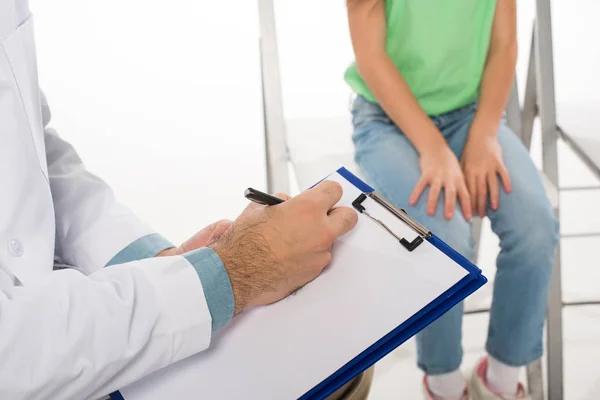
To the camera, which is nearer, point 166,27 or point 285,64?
point 285,64

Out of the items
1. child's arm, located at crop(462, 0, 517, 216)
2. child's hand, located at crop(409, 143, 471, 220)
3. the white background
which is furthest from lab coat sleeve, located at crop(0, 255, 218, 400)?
the white background

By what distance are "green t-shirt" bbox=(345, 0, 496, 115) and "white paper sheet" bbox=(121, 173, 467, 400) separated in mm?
523

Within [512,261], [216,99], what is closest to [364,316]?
[512,261]

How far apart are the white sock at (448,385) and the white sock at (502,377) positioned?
6 centimetres

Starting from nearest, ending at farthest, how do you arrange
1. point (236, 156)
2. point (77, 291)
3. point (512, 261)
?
point (77, 291) → point (512, 261) → point (236, 156)

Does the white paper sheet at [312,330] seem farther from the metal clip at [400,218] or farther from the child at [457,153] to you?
the child at [457,153]

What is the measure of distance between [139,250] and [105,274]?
0.22 m

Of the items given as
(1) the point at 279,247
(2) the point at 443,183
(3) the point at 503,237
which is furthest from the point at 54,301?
(3) the point at 503,237

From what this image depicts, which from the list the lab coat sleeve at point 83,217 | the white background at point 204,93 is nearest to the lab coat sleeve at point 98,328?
the lab coat sleeve at point 83,217

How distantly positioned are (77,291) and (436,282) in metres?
0.32

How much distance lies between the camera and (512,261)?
98 centimetres

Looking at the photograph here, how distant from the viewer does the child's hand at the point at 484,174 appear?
96cm

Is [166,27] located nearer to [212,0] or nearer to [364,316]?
[212,0]

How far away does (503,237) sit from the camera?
974mm
